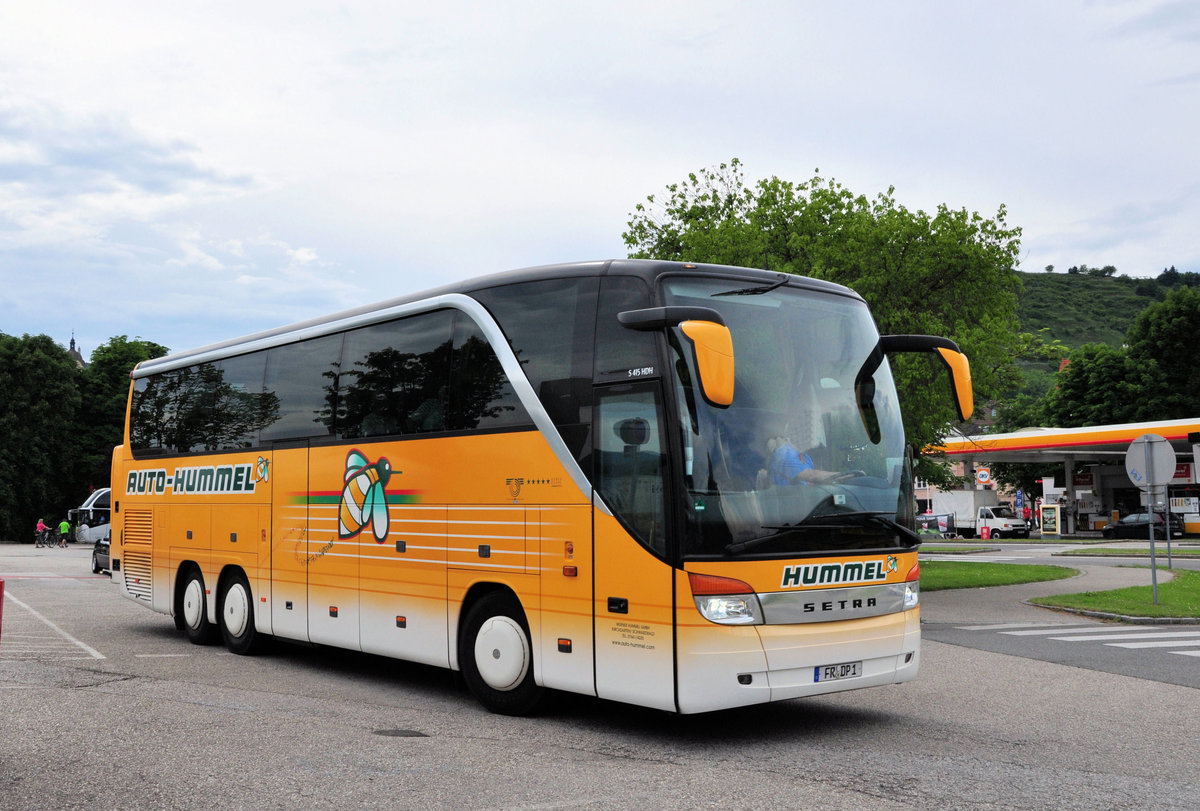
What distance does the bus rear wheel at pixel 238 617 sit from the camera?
43.2ft

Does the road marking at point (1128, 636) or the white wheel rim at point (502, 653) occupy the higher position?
the white wheel rim at point (502, 653)

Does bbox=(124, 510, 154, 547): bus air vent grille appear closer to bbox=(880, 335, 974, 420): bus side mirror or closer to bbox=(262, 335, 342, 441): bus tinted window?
bbox=(262, 335, 342, 441): bus tinted window

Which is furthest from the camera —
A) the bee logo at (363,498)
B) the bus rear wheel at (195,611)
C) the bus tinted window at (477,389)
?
the bus rear wheel at (195,611)

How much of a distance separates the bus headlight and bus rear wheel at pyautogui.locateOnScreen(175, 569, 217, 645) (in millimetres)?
8402

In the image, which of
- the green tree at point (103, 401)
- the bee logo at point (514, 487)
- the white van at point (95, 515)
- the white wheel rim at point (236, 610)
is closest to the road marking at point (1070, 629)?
the bee logo at point (514, 487)

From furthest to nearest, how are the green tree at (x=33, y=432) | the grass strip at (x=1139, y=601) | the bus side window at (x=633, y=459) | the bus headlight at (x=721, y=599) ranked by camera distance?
the green tree at (x=33, y=432), the grass strip at (x=1139, y=601), the bus side window at (x=633, y=459), the bus headlight at (x=721, y=599)

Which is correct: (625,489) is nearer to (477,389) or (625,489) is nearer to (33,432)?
(477,389)

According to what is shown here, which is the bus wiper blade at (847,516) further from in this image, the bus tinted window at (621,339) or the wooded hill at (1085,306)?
the wooded hill at (1085,306)

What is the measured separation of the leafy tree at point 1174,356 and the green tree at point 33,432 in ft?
210

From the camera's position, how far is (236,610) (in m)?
13.4

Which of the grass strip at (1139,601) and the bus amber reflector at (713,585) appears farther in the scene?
the grass strip at (1139,601)

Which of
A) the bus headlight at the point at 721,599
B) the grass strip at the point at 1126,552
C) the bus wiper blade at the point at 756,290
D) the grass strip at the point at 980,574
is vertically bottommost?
the grass strip at the point at 1126,552

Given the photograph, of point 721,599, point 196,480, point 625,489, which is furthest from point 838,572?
point 196,480

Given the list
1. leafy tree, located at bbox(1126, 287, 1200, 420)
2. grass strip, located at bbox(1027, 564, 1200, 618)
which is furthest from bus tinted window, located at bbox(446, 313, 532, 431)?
leafy tree, located at bbox(1126, 287, 1200, 420)
